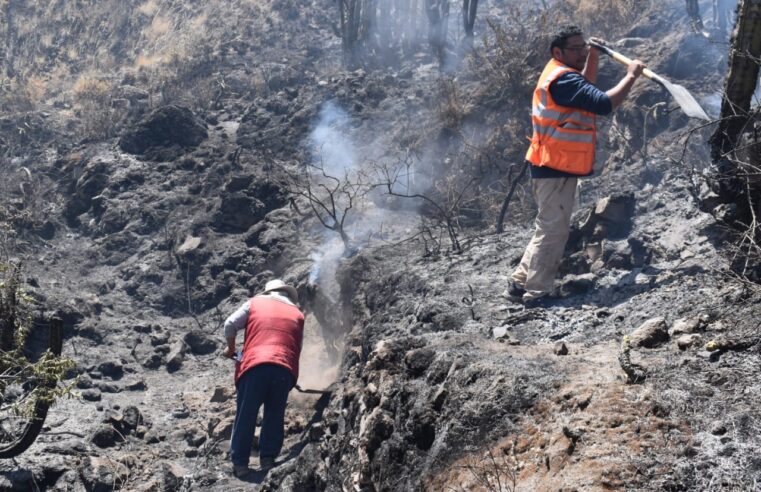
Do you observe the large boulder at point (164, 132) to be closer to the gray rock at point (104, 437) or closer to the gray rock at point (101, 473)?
the gray rock at point (104, 437)

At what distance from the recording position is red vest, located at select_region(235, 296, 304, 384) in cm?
557

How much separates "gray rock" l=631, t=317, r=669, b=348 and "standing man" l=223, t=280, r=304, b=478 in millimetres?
2673

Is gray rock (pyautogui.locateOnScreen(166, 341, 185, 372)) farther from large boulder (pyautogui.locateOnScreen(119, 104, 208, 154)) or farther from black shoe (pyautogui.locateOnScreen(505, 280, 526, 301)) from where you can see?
large boulder (pyautogui.locateOnScreen(119, 104, 208, 154))

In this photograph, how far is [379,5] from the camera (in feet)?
53.1

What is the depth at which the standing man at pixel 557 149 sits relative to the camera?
200 inches

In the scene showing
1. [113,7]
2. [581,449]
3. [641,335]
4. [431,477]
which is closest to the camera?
[581,449]

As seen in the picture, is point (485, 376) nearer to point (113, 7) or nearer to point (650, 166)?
point (650, 166)

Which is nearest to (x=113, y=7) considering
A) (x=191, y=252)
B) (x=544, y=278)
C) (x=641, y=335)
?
(x=191, y=252)

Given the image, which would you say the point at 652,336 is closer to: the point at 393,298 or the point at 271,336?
the point at 271,336

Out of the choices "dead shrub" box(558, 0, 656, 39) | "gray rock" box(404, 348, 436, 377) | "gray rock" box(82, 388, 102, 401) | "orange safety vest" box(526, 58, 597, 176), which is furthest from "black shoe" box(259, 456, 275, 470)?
"dead shrub" box(558, 0, 656, 39)

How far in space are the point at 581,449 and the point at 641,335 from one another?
3.18 feet

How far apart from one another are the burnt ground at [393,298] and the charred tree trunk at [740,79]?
0.70 feet

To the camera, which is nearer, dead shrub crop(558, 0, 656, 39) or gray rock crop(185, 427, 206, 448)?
gray rock crop(185, 427, 206, 448)

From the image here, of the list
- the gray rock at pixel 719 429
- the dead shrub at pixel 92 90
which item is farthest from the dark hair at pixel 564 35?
the dead shrub at pixel 92 90
